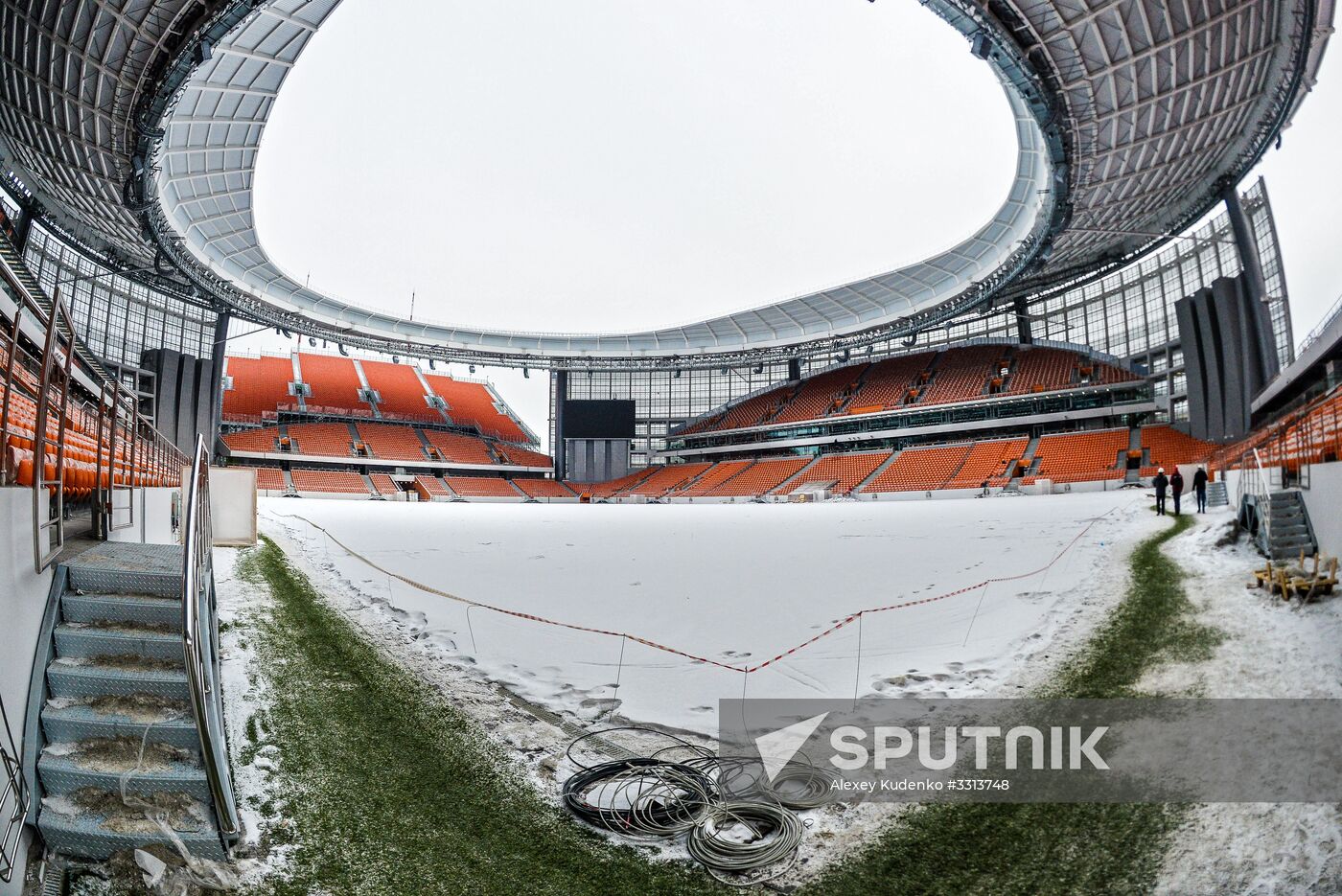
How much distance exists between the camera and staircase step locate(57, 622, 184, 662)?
3.95m

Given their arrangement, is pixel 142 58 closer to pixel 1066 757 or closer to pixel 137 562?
pixel 137 562

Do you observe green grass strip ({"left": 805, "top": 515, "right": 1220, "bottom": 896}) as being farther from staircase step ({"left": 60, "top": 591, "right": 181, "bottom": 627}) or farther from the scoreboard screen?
the scoreboard screen

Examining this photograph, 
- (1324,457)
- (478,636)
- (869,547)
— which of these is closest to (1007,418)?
(869,547)

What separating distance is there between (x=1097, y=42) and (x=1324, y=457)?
799 inches

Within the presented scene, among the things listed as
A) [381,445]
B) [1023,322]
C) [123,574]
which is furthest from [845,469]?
[123,574]

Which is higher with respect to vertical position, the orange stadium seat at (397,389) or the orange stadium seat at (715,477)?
the orange stadium seat at (397,389)

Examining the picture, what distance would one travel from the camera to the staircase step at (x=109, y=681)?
3752 millimetres

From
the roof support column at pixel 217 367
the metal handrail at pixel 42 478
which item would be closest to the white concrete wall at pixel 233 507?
the metal handrail at pixel 42 478

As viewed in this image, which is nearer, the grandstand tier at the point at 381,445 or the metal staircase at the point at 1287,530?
the metal staircase at the point at 1287,530

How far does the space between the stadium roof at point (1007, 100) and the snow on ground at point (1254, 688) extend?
19756mm

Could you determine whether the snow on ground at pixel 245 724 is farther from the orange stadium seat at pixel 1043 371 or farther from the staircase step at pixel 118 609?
the orange stadium seat at pixel 1043 371

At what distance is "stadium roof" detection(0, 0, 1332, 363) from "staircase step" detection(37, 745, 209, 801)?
78.0ft

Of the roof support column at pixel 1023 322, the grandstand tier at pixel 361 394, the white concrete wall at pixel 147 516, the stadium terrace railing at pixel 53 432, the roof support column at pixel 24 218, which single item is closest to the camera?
the stadium terrace railing at pixel 53 432

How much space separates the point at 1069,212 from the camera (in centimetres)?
3094
